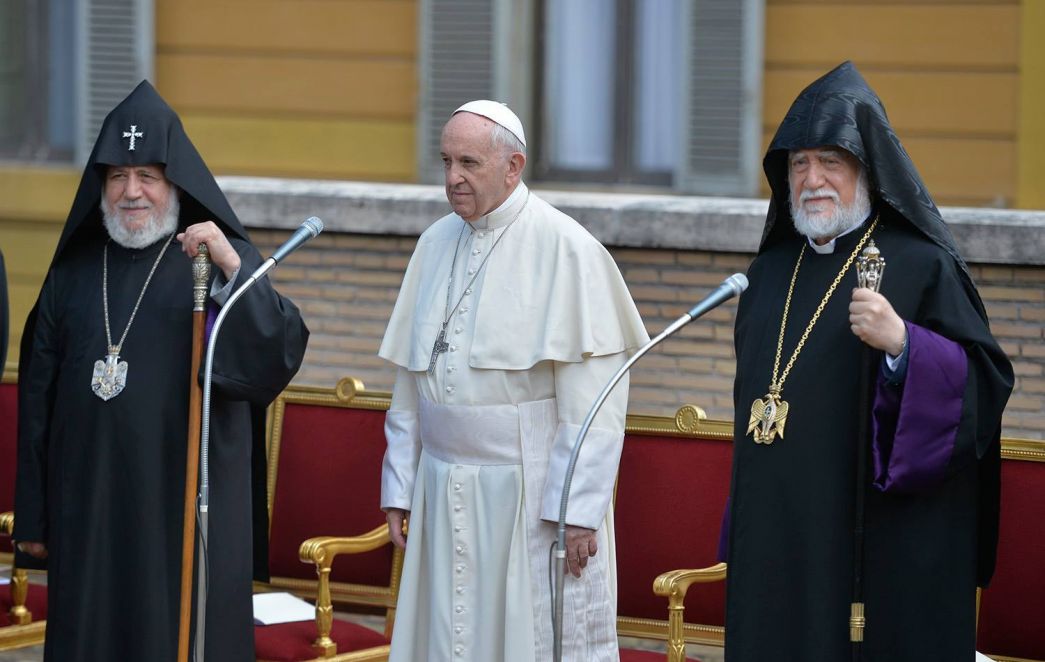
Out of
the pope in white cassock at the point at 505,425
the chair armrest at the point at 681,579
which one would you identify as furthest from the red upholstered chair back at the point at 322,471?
the chair armrest at the point at 681,579

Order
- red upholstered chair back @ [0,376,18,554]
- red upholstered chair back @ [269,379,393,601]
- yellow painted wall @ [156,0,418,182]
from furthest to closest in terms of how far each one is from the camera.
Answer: yellow painted wall @ [156,0,418,182] < red upholstered chair back @ [0,376,18,554] < red upholstered chair back @ [269,379,393,601]

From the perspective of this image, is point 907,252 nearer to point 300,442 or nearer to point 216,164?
point 300,442

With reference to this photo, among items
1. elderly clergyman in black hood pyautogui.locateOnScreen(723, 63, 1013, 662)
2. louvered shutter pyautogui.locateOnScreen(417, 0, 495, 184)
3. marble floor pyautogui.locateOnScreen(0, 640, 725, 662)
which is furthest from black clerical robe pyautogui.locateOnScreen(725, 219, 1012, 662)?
louvered shutter pyautogui.locateOnScreen(417, 0, 495, 184)

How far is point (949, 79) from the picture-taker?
328 inches

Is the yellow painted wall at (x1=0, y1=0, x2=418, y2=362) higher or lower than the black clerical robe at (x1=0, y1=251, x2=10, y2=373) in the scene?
higher

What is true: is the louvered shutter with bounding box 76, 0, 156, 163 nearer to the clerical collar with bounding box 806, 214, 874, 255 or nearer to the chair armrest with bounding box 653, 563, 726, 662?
the chair armrest with bounding box 653, 563, 726, 662

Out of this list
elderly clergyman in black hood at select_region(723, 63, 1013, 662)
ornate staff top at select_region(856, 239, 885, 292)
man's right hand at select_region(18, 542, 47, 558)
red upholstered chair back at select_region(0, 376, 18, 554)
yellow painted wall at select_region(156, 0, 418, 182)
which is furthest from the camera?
yellow painted wall at select_region(156, 0, 418, 182)

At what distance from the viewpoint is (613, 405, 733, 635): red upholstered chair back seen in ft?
18.2

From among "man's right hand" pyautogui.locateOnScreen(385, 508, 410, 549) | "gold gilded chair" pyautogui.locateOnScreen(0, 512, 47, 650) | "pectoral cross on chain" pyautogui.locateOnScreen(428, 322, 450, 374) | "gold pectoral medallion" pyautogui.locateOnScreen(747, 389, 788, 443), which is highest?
"pectoral cross on chain" pyautogui.locateOnScreen(428, 322, 450, 374)

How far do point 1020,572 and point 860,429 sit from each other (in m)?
1.08

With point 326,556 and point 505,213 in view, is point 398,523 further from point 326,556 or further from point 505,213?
point 505,213

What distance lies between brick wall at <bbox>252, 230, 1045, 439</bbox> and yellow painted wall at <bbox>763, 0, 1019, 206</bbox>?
2.83 ft

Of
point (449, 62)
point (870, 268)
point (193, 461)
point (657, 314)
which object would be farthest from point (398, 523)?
point (449, 62)

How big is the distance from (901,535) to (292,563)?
2422 mm
